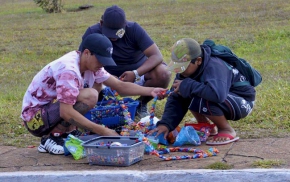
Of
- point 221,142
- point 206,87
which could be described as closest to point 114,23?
point 206,87

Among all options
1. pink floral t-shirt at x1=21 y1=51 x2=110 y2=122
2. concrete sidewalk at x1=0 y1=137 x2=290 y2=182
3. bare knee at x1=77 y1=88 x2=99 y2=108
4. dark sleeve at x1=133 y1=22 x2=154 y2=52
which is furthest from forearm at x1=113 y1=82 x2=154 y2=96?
dark sleeve at x1=133 y1=22 x2=154 y2=52

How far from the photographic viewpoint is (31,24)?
1952 cm

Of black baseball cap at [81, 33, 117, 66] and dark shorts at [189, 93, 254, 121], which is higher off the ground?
black baseball cap at [81, 33, 117, 66]

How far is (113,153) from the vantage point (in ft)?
15.8

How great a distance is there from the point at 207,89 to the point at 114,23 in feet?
5.74

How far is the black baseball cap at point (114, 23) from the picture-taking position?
647cm

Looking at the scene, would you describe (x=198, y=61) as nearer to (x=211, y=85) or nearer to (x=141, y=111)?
(x=211, y=85)

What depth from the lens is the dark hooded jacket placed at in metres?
5.17

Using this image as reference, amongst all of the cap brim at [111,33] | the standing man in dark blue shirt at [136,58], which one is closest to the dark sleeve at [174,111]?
the standing man in dark blue shirt at [136,58]

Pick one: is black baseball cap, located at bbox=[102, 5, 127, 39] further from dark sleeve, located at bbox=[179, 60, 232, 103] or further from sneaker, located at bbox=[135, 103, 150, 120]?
dark sleeve, located at bbox=[179, 60, 232, 103]

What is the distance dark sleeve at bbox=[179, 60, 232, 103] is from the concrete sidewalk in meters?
Result: 0.53

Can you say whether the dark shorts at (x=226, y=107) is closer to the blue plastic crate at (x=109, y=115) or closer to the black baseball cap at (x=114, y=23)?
the blue plastic crate at (x=109, y=115)

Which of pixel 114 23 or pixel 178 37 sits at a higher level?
pixel 114 23

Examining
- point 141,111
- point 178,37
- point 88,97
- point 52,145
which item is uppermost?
point 88,97
